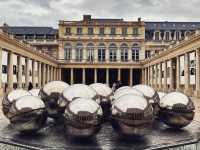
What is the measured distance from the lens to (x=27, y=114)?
12.8 m

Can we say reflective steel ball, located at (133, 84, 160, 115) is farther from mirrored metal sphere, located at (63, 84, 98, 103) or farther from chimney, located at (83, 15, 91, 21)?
chimney, located at (83, 15, 91, 21)

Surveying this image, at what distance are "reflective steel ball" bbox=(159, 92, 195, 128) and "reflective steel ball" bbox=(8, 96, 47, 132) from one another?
4788 millimetres

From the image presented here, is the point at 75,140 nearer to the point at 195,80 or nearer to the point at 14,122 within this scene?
the point at 14,122

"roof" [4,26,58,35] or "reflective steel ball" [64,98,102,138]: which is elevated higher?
"roof" [4,26,58,35]

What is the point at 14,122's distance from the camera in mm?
13125

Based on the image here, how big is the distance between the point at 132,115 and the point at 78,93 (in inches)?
95.3

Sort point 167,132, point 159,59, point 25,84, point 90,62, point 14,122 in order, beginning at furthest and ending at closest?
point 90,62
point 159,59
point 25,84
point 167,132
point 14,122

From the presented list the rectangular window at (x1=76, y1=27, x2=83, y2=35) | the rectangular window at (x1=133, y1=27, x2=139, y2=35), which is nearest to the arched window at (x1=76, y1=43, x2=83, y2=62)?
the rectangular window at (x1=76, y1=27, x2=83, y2=35)

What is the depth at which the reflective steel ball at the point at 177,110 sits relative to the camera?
14.2 metres

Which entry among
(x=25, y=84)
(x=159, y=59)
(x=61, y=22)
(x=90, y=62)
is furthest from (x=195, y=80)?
(x=61, y=22)

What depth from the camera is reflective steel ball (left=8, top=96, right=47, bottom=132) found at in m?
12.9

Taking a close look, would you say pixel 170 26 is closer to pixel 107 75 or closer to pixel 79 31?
pixel 107 75

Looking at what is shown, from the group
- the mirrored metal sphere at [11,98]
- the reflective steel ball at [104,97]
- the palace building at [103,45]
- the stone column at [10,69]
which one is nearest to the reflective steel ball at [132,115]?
the reflective steel ball at [104,97]

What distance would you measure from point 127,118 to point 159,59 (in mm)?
54225
